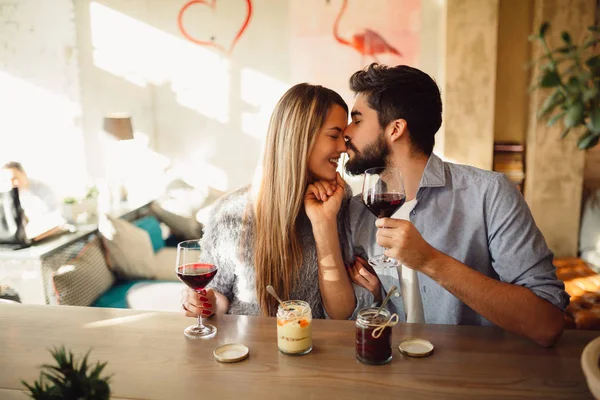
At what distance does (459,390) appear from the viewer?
0.99 m

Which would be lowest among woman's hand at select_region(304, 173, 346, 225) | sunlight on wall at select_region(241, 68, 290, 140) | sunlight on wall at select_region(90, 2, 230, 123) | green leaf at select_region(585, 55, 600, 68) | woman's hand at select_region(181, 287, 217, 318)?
woman's hand at select_region(181, 287, 217, 318)

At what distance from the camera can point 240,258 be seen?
1810 millimetres

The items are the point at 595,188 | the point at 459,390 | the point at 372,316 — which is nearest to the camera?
the point at 459,390

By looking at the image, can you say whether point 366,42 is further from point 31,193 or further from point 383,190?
point 383,190

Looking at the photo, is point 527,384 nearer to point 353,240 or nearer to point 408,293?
point 408,293

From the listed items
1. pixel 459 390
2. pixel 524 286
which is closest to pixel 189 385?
pixel 459 390

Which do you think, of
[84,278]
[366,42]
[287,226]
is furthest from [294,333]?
[366,42]

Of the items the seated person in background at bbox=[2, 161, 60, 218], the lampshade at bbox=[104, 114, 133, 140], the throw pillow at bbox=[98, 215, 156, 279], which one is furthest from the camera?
the lampshade at bbox=[104, 114, 133, 140]

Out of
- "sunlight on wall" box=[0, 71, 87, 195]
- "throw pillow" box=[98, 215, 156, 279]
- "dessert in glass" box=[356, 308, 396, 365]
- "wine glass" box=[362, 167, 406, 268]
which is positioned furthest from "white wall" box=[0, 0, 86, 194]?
"dessert in glass" box=[356, 308, 396, 365]

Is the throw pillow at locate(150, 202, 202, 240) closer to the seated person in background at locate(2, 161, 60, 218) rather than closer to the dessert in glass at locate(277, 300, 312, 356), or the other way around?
the seated person in background at locate(2, 161, 60, 218)

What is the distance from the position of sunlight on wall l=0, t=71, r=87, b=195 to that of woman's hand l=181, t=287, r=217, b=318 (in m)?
4.00

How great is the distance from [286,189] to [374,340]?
0.81 meters

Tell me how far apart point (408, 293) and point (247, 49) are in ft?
12.0

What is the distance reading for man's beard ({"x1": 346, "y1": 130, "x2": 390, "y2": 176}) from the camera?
1846mm
